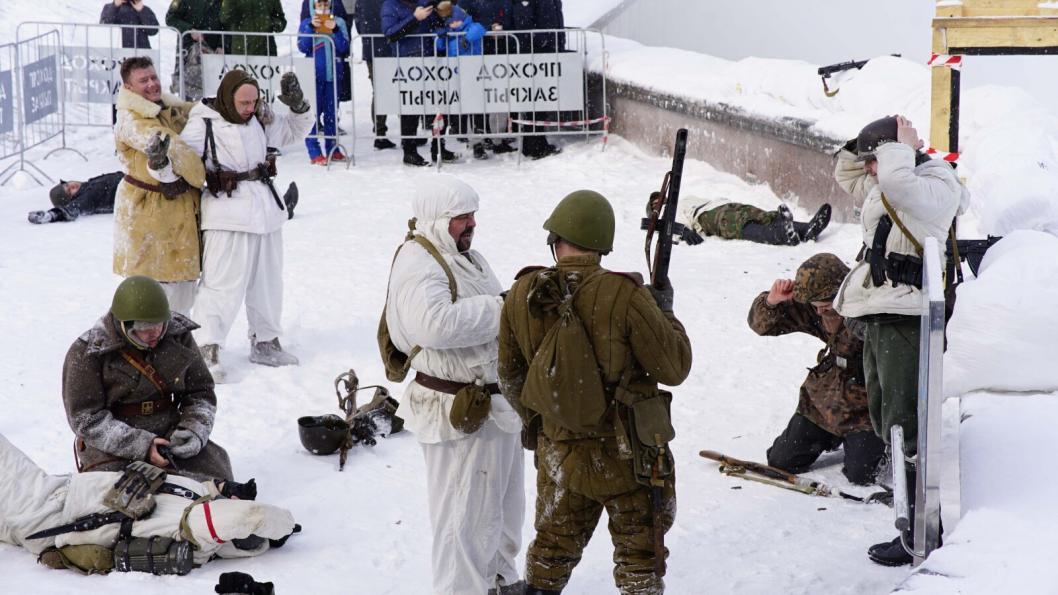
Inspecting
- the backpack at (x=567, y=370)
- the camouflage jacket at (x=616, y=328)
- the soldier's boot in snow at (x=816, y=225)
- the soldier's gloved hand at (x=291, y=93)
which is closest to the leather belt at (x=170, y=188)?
the soldier's gloved hand at (x=291, y=93)

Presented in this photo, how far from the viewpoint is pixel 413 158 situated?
12.4 metres

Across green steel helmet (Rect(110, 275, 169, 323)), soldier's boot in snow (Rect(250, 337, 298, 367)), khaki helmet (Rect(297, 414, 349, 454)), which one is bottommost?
khaki helmet (Rect(297, 414, 349, 454))

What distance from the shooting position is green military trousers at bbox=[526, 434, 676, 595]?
3736 millimetres

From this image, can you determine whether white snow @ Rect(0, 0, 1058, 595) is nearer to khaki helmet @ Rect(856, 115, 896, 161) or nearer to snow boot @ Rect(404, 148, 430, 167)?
snow boot @ Rect(404, 148, 430, 167)

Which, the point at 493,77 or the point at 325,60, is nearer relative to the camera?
the point at 493,77

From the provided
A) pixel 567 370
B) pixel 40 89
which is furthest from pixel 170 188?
pixel 40 89

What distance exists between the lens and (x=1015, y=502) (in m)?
3.53

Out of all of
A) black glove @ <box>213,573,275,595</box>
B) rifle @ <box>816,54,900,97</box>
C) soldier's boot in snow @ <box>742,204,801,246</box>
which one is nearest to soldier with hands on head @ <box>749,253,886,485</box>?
black glove @ <box>213,573,275,595</box>

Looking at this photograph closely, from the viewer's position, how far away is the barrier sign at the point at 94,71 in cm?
1212

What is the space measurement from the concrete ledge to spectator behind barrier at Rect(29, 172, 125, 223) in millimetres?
4783

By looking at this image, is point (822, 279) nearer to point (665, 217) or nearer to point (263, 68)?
point (665, 217)

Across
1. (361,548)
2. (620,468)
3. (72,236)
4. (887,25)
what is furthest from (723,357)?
(887,25)

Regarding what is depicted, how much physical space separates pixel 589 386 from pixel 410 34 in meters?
9.07

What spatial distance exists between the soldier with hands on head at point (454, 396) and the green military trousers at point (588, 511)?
0.41 metres
